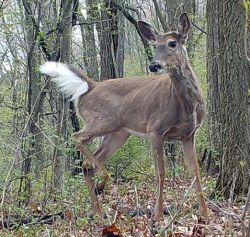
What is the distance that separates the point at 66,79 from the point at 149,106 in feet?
3.86

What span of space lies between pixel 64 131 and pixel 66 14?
1.72 m

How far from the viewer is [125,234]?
4.59m

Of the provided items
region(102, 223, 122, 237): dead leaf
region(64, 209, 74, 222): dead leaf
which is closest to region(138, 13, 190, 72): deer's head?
region(64, 209, 74, 222): dead leaf

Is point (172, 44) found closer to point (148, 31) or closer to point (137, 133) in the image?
point (148, 31)

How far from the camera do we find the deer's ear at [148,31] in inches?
274

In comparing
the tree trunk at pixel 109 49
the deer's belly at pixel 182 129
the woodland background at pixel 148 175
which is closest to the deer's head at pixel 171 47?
the woodland background at pixel 148 175

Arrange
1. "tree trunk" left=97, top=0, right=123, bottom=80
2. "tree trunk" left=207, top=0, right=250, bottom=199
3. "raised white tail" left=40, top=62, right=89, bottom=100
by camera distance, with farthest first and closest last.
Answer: "tree trunk" left=97, top=0, right=123, bottom=80
"raised white tail" left=40, top=62, right=89, bottom=100
"tree trunk" left=207, top=0, right=250, bottom=199

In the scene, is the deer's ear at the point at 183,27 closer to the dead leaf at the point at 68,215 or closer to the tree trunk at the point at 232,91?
the tree trunk at the point at 232,91

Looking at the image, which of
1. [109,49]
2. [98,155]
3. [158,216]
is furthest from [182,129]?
[109,49]

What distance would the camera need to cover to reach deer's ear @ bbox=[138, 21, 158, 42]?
22.8ft

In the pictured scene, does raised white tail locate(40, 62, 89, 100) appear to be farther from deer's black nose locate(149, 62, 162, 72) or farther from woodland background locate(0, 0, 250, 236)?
deer's black nose locate(149, 62, 162, 72)

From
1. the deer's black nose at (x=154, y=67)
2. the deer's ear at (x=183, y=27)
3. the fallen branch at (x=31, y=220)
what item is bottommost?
the fallen branch at (x=31, y=220)

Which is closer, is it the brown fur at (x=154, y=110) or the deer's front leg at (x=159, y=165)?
the deer's front leg at (x=159, y=165)

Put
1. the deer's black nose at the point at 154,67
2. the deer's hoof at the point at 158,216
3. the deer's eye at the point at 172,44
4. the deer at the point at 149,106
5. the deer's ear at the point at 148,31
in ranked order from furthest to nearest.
A: the deer's ear at the point at 148,31
the deer's eye at the point at 172,44
the deer at the point at 149,106
the deer's black nose at the point at 154,67
the deer's hoof at the point at 158,216
